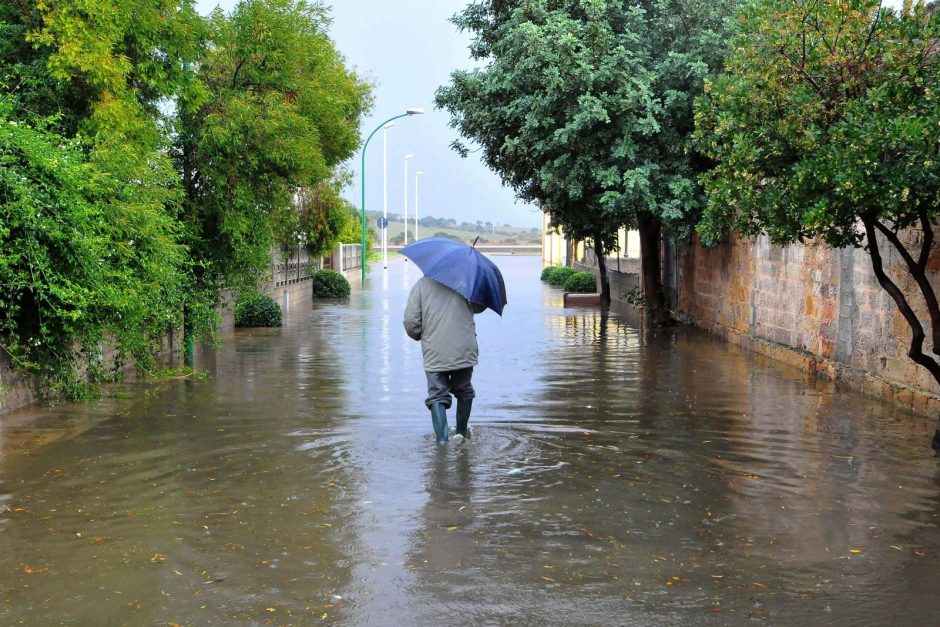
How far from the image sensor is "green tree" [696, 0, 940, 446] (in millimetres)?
8820

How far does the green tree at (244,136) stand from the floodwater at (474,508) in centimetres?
310

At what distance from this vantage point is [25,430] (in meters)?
9.80

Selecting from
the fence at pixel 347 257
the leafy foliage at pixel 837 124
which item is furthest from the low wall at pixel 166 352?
the fence at pixel 347 257

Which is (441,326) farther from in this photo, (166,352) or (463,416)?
(166,352)

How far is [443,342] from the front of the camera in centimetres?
909

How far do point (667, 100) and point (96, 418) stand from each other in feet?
39.0

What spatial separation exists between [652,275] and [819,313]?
7968 millimetres

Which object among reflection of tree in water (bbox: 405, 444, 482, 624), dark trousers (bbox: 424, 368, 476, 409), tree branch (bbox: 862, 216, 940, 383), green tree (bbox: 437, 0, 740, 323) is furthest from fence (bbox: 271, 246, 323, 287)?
reflection of tree in water (bbox: 405, 444, 482, 624)

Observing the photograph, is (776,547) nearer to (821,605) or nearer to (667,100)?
(821,605)

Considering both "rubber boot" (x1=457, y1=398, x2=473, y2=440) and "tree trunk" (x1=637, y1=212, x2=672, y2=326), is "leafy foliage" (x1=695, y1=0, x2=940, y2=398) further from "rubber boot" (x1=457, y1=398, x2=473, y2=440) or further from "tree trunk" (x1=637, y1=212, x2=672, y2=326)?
"tree trunk" (x1=637, y1=212, x2=672, y2=326)

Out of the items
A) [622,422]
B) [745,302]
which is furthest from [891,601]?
[745,302]

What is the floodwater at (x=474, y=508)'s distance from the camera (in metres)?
5.23

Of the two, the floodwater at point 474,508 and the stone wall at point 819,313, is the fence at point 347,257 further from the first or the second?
the floodwater at point 474,508

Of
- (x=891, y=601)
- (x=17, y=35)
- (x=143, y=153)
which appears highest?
(x=17, y=35)
